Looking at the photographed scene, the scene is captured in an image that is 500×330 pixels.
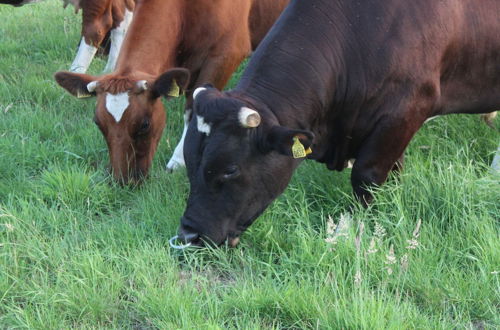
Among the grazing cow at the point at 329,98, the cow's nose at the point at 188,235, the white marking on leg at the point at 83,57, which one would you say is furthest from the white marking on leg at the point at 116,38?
the cow's nose at the point at 188,235

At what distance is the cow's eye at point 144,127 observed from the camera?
486 cm

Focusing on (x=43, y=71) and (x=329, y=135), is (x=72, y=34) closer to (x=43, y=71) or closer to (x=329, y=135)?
(x=43, y=71)

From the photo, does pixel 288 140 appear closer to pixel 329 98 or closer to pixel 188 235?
pixel 329 98

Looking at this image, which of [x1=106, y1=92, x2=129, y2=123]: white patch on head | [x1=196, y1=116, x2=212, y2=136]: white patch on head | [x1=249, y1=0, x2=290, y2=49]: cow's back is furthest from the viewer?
[x1=249, y1=0, x2=290, y2=49]: cow's back

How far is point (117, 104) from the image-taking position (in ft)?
15.6

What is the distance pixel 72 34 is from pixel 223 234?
6107 millimetres

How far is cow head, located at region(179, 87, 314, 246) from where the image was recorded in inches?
142

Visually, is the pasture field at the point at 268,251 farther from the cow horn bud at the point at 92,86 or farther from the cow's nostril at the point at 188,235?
the cow horn bud at the point at 92,86

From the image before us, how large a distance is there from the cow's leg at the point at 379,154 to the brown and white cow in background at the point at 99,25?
12.9 ft

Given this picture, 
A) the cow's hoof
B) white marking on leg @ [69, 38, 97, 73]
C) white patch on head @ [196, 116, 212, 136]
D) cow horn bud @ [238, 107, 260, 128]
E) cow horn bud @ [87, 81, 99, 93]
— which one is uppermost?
cow horn bud @ [238, 107, 260, 128]

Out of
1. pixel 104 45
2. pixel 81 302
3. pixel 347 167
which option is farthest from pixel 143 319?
pixel 104 45

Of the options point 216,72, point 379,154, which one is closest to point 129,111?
point 216,72

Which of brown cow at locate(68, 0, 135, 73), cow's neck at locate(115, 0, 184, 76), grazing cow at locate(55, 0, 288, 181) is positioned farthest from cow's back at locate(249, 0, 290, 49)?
brown cow at locate(68, 0, 135, 73)

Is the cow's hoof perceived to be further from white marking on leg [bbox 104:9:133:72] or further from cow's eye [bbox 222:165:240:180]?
white marking on leg [bbox 104:9:133:72]
